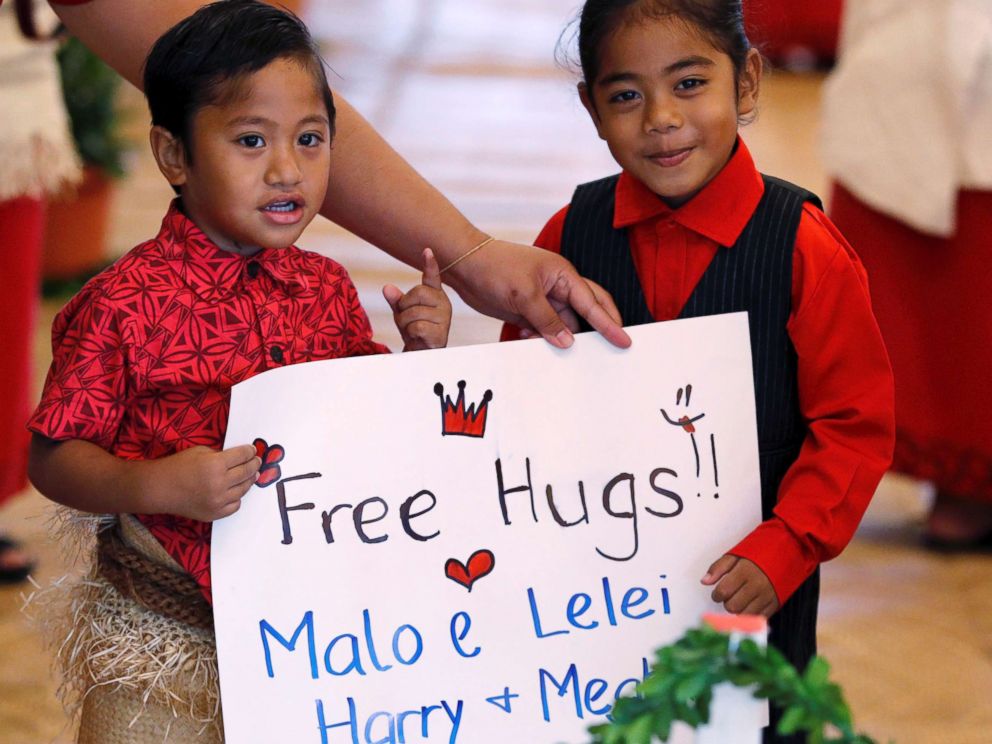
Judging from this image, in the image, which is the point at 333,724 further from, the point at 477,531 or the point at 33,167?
the point at 33,167

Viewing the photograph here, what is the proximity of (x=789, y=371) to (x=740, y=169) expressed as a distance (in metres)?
0.19

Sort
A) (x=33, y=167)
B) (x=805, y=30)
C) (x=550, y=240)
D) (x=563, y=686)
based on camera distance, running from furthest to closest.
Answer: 1. (x=805, y=30)
2. (x=33, y=167)
3. (x=550, y=240)
4. (x=563, y=686)

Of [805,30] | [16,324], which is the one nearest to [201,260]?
[16,324]

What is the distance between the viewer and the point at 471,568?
1221mm

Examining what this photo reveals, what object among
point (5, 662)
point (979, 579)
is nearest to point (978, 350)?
point (979, 579)

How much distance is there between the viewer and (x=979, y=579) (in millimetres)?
2625

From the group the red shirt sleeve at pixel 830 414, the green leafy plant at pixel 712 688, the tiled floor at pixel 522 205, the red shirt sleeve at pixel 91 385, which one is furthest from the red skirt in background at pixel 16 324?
the green leafy plant at pixel 712 688

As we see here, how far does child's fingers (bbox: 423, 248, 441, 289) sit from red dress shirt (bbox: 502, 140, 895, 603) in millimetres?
232

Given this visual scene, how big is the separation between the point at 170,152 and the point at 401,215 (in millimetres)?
283

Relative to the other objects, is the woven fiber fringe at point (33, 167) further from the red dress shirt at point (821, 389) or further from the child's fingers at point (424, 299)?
the red dress shirt at point (821, 389)

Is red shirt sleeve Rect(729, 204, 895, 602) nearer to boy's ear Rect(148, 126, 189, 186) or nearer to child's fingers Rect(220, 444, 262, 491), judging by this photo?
child's fingers Rect(220, 444, 262, 491)

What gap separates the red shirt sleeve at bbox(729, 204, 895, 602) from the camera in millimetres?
1266

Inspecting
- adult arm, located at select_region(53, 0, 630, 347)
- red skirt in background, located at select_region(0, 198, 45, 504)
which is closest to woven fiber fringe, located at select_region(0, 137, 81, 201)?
red skirt in background, located at select_region(0, 198, 45, 504)

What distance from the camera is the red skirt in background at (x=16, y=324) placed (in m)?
2.54
